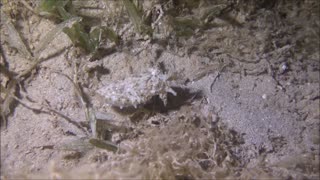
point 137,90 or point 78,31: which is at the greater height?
point 78,31

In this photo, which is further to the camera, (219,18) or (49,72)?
(219,18)

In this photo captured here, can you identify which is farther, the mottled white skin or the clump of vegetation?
the clump of vegetation

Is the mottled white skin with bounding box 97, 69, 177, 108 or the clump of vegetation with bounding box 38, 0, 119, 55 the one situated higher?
the clump of vegetation with bounding box 38, 0, 119, 55

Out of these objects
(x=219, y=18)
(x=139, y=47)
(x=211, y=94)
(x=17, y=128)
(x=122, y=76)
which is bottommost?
(x=17, y=128)

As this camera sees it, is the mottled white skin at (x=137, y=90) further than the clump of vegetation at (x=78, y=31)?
No

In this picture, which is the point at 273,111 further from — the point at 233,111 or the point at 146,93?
the point at 146,93

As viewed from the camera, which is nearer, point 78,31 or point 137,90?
point 137,90

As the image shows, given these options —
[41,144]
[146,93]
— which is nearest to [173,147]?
[146,93]

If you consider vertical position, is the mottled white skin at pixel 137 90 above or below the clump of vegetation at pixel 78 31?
below
